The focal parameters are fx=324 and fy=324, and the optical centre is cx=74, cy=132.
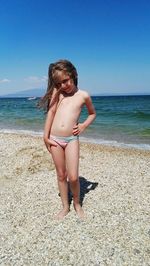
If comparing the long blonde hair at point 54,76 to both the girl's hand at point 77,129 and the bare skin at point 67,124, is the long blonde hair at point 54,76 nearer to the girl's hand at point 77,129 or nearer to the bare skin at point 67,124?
the bare skin at point 67,124

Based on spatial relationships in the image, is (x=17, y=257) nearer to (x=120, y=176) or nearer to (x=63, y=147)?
(x=63, y=147)

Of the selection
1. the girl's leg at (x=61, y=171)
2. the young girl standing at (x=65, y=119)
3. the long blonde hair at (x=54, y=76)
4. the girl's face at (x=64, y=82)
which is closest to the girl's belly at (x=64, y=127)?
the young girl standing at (x=65, y=119)

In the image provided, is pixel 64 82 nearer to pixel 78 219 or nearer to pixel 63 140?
pixel 63 140

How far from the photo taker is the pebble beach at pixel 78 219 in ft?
15.1

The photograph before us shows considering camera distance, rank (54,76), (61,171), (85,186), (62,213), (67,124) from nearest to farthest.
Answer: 1. (54,76)
2. (67,124)
3. (61,171)
4. (62,213)
5. (85,186)

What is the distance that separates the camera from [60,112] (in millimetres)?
5492

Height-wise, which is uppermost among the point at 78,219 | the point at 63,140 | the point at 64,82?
the point at 64,82

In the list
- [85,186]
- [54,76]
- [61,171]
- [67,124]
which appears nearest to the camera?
[54,76]

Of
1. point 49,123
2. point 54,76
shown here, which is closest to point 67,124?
point 49,123

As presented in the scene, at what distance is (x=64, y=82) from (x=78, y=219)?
238 centimetres

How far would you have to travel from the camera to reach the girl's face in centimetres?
527

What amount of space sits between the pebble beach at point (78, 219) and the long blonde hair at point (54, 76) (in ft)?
6.77

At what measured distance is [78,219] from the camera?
5.68 meters

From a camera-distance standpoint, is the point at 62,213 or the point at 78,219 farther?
the point at 62,213
